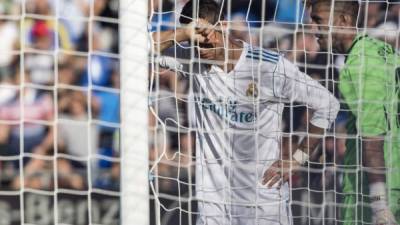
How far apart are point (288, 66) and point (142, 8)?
509mm

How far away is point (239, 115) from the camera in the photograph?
2.38 meters

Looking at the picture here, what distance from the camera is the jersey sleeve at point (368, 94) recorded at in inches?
93.2

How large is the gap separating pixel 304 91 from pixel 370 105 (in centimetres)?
21

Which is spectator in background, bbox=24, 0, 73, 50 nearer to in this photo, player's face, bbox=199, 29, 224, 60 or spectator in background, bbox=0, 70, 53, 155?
spectator in background, bbox=0, 70, 53, 155

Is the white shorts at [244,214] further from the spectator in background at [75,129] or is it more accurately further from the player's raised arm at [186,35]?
the player's raised arm at [186,35]

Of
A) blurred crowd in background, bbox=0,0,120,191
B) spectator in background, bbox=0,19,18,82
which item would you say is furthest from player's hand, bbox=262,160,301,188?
spectator in background, bbox=0,19,18,82

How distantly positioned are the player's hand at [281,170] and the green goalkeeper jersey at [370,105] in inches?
6.5

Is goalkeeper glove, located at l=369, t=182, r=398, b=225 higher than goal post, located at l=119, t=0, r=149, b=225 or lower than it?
lower

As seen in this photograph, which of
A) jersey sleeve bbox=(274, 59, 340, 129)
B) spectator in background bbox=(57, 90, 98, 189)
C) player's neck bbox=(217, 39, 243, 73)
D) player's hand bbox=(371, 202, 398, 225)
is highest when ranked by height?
player's neck bbox=(217, 39, 243, 73)

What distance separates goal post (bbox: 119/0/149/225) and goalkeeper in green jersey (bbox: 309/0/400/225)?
56 centimetres

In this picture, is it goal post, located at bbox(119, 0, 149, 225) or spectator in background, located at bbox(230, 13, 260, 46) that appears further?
spectator in background, located at bbox(230, 13, 260, 46)

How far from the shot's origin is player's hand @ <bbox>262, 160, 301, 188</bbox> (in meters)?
2.40

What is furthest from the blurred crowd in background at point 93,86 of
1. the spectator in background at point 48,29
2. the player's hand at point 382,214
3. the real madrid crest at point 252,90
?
the player's hand at point 382,214

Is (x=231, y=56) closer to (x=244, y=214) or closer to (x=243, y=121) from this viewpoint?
(x=243, y=121)
